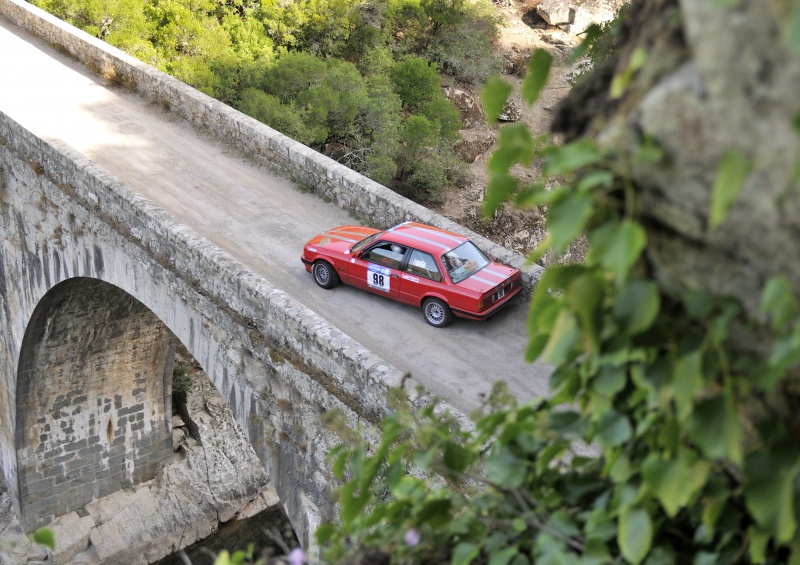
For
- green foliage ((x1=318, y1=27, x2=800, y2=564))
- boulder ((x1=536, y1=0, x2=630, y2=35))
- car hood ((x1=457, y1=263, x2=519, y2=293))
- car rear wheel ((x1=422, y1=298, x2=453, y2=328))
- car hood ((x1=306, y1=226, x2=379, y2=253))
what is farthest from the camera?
boulder ((x1=536, y1=0, x2=630, y2=35))

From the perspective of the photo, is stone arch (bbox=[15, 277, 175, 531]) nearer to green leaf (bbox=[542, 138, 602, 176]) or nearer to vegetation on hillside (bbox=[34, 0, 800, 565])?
vegetation on hillside (bbox=[34, 0, 800, 565])

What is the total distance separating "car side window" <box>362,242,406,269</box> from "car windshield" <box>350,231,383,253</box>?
0.11m

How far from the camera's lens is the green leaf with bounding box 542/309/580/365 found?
268cm

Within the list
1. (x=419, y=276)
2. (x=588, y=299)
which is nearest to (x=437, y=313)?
(x=419, y=276)

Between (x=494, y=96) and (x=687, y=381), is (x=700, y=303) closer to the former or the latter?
(x=687, y=381)

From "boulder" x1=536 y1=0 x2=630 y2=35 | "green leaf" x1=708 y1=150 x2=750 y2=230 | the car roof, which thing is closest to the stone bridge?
the car roof

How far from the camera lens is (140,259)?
11195mm

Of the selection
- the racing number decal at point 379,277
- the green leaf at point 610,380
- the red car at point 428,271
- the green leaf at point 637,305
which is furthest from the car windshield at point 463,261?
the green leaf at point 637,305

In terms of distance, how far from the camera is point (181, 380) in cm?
2056

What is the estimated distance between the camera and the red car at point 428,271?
9.57m

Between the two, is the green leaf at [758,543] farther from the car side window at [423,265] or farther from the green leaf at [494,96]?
the car side window at [423,265]

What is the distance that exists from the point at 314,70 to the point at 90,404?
10.7 metres

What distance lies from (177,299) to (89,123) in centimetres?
655

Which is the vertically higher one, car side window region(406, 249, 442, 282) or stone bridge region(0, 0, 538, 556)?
car side window region(406, 249, 442, 282)
